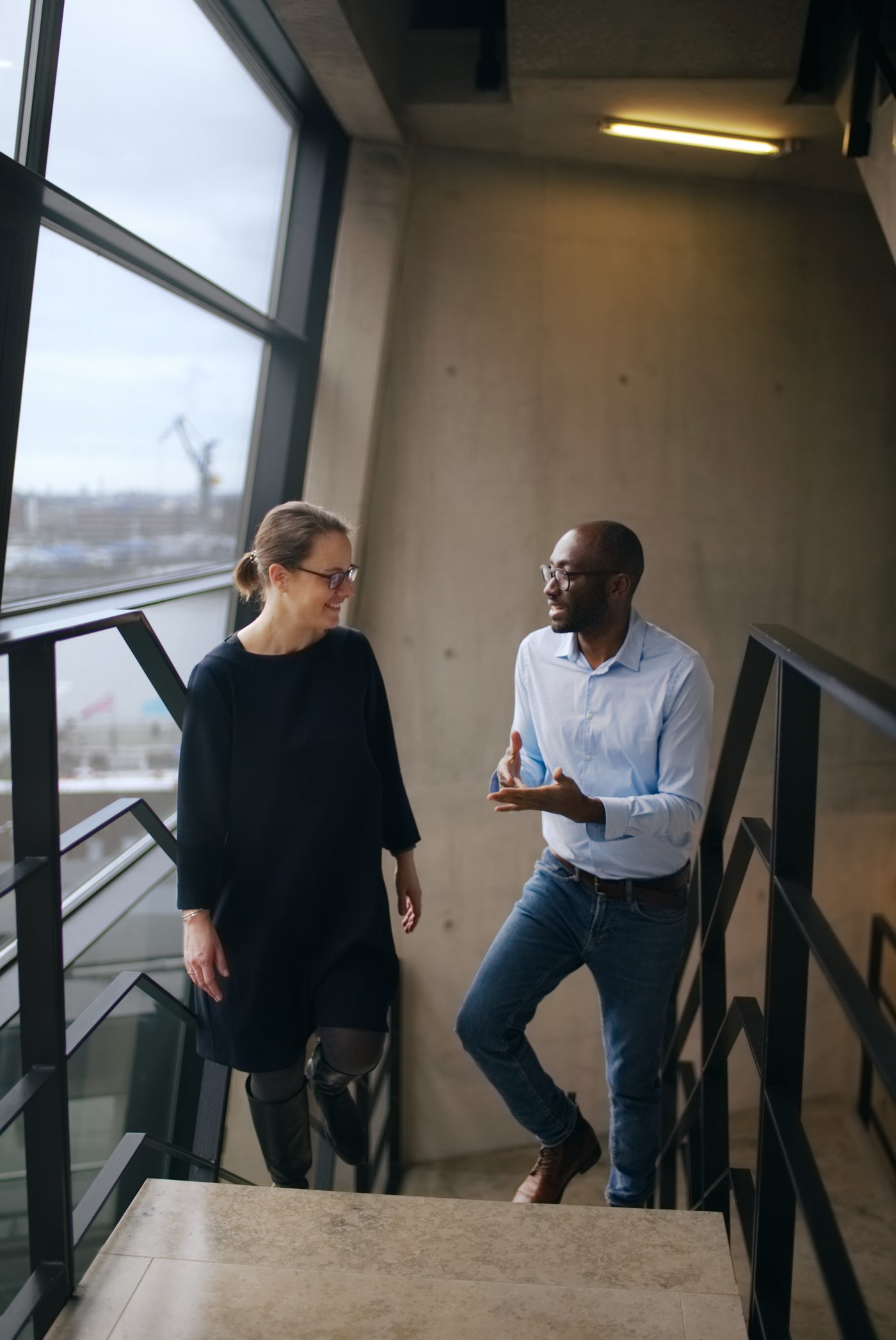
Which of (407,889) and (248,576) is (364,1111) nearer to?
(407,889)

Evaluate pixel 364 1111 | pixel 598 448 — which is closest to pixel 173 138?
pixel 598 448

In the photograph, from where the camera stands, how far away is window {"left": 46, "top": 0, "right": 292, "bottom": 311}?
2424mm

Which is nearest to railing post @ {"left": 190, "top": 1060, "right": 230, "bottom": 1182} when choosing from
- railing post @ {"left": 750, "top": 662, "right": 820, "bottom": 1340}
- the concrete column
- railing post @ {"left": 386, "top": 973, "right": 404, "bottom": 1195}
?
railing post @ {"left": 750, "top": 662, "right": 820, "bottom": 1340}

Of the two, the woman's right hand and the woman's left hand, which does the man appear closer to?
the woman's left hand

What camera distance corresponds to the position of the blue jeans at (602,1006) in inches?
88.7

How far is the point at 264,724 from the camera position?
6.54 ft

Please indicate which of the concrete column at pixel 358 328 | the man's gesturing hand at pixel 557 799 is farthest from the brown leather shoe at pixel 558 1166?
the concrete column at pixel 358 328

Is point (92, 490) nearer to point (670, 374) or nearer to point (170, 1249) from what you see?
point (170, 1249)

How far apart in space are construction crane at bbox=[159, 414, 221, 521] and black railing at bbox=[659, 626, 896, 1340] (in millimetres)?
2145

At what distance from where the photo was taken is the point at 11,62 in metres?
2.10

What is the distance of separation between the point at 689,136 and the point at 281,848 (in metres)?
3.58

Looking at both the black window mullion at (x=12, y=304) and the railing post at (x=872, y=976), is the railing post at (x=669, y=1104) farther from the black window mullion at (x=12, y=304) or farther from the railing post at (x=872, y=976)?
the railing post at (x=872, y=976)

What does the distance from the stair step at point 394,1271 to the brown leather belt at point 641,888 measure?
65 cm

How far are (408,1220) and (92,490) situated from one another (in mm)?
1967
